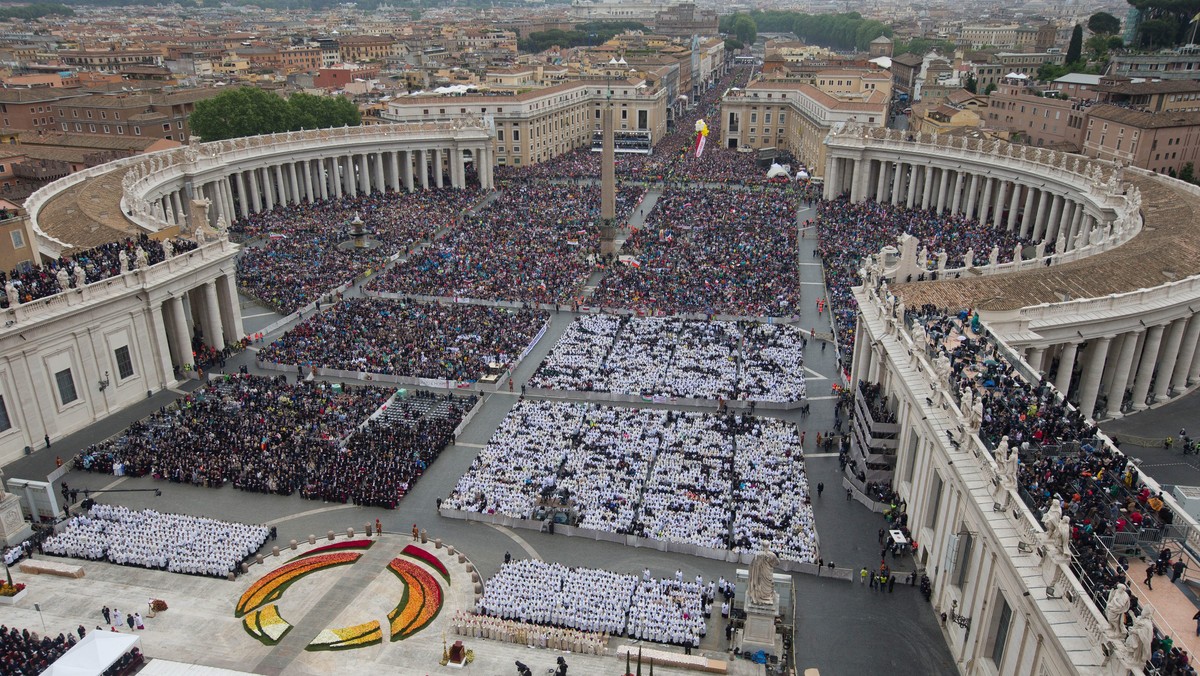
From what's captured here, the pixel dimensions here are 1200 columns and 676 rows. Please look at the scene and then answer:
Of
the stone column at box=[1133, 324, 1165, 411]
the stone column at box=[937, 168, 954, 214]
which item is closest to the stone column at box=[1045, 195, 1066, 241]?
the stone column at box=[937, 168, 954, 214]

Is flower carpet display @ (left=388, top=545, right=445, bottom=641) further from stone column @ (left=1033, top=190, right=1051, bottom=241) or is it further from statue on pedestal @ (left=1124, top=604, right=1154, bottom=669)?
stone column @ (left=1033, top=190, right=1051, bottom=241)

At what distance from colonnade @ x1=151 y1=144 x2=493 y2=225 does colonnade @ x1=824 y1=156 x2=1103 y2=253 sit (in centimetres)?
4235

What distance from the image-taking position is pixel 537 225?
79.6 meters

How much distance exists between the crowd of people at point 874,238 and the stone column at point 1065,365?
14.2m

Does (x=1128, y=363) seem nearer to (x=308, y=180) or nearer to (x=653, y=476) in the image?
(x=653, y=476)

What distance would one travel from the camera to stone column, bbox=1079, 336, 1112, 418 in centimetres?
4166

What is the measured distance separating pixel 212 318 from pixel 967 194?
71266mm

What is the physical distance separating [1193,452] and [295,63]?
642 ft

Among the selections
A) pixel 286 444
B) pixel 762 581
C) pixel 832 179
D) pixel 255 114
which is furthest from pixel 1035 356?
pixel 255 114

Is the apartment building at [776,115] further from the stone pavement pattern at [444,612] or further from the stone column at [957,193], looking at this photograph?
the stone pavement pattern at [444,612]

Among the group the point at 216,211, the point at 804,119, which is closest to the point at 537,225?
the point at 216,211

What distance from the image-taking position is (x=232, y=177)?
89625 millimetres

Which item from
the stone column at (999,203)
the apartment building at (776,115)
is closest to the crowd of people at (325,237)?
the apartment building at (776,115)

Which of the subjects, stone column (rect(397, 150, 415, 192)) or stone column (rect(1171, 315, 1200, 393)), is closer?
stone column (rect(1171, 315, 1200, 393))
